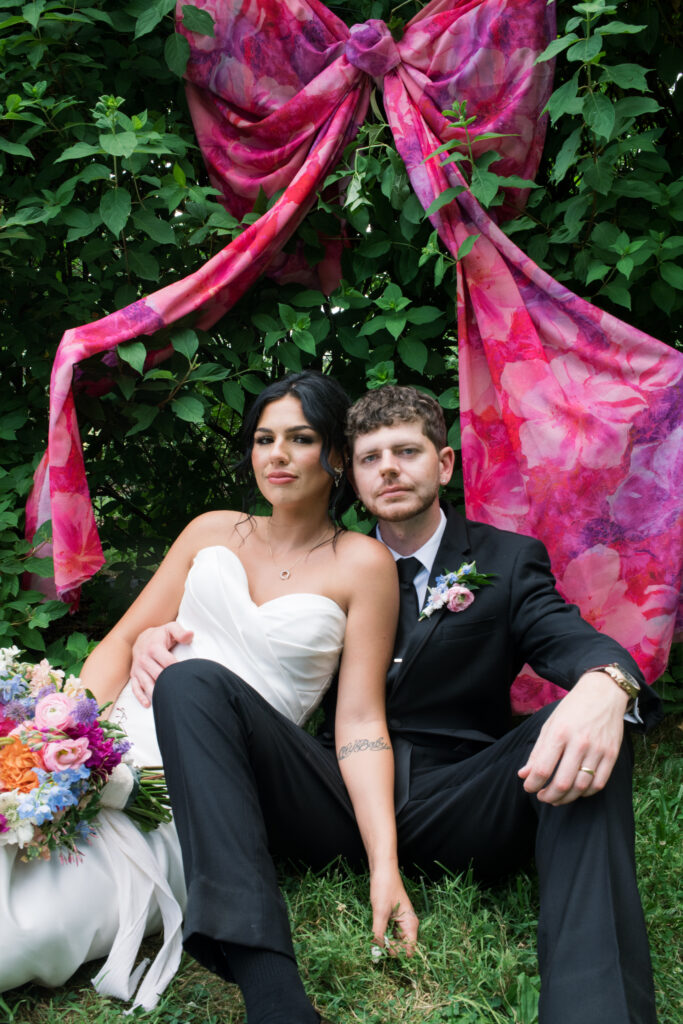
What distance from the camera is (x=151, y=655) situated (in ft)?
8.88

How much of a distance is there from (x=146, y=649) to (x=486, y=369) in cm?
145

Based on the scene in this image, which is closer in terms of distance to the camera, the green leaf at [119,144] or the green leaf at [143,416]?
the green leaf at [119,144]

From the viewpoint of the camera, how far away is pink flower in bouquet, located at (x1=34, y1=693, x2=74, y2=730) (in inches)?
84.7

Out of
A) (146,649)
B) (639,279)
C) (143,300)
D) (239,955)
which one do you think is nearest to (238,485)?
(143,300)

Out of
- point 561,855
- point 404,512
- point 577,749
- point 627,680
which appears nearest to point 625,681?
point 627,680

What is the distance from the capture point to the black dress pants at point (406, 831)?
5.97 ft

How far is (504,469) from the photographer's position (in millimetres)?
3229

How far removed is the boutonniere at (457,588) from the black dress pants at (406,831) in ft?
1.27

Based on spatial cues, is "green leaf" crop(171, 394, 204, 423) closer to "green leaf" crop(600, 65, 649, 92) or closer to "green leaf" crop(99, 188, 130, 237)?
"green leaf" crop(99, 188, 130, 237)

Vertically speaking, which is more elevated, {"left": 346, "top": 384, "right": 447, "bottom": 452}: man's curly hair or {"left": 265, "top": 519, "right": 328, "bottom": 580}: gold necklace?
{"left": 346, "top": 384, "right": 447, "bottom": 452}: man's curly hair

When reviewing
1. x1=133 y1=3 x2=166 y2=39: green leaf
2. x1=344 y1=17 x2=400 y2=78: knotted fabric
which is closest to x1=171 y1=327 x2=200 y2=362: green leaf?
x1=133 y1=3 x2=166 y2=39: green leaf

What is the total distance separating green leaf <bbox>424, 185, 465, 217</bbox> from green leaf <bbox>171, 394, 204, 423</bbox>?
0.99m

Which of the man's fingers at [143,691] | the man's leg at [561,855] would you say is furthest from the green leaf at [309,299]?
the man's leg at [561,855]

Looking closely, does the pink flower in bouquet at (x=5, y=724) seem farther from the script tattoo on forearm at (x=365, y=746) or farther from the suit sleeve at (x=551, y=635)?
the suit sleeve at (x=551, y=635)
